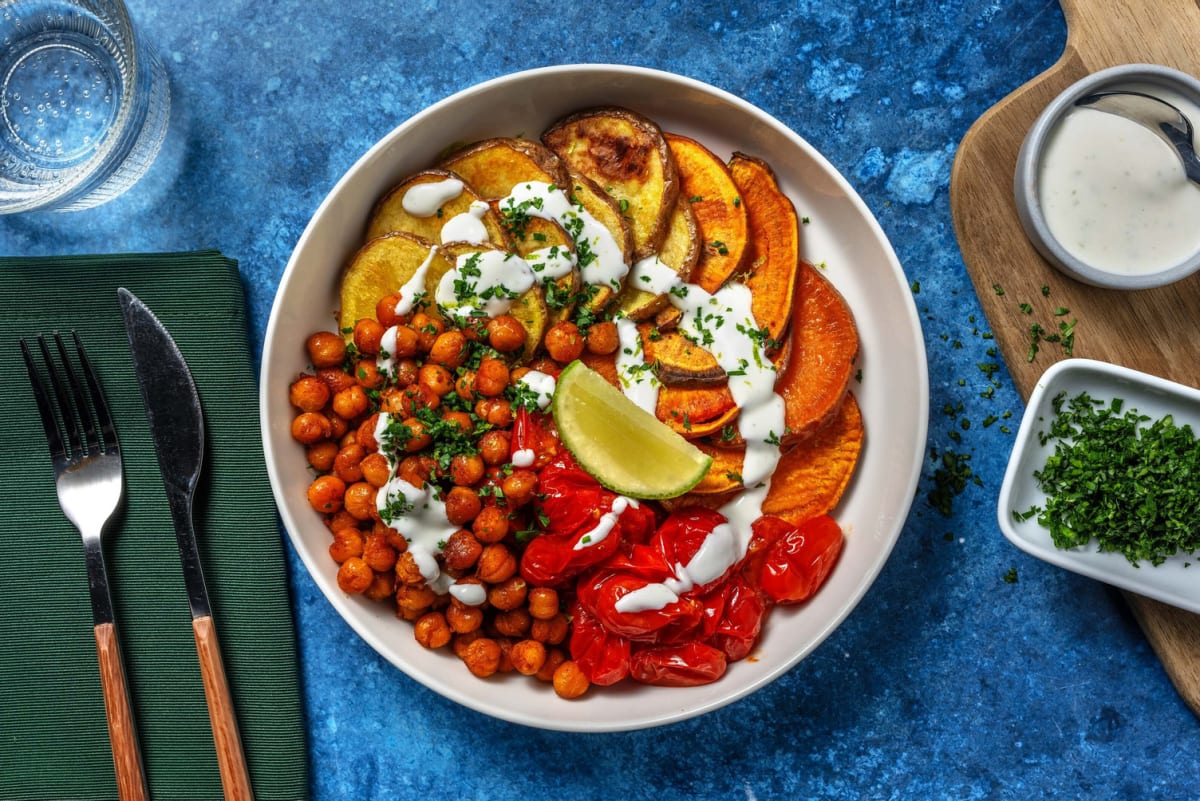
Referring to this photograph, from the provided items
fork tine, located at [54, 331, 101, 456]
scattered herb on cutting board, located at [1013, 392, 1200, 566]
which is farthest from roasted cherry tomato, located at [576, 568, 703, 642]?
fork tine, located at [54, 331, 101, 456]

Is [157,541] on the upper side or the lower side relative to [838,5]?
lower

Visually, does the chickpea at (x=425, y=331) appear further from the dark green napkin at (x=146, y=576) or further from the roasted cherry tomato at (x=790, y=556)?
the roasted cherry tomato at (x=790, y=556)

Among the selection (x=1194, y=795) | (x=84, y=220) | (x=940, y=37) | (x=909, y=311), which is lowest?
(x=1194, y=795)

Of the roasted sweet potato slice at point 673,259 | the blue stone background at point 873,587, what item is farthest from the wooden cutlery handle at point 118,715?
the roasted sweet potato slice at point 673,259

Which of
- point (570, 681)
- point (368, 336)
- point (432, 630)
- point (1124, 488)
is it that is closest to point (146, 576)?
point (432, 630)

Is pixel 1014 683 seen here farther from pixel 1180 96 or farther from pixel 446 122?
pixel 446 122

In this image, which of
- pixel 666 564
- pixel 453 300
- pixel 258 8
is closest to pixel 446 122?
pixel 453 300

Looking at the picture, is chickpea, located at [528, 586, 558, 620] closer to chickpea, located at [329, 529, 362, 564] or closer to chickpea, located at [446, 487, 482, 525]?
chickpea, located at [446, 487, 482, 525]
